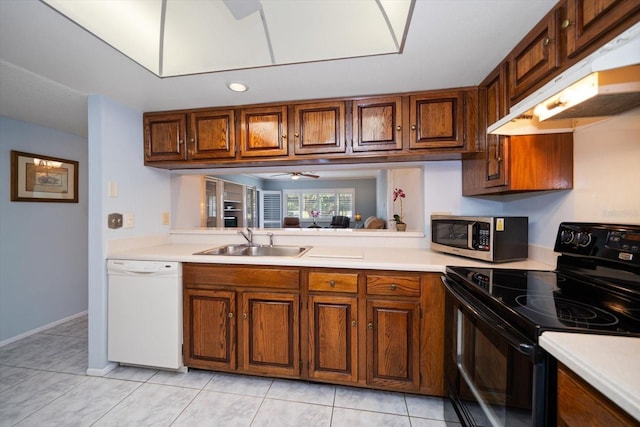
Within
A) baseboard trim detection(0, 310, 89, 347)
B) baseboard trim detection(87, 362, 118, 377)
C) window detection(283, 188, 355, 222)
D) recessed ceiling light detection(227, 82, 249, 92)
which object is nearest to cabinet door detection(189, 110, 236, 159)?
recessed ceiling light detection(227, 82, 249, 92)

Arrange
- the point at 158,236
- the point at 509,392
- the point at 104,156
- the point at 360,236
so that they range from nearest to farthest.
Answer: the point at 509,392 < the point at 104,156 < the point at 360,236 < the point at 158,236

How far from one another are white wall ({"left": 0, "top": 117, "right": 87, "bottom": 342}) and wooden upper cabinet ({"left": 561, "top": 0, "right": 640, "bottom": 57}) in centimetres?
391

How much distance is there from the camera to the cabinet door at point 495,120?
4.65ft

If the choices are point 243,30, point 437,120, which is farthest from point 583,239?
point 243,30

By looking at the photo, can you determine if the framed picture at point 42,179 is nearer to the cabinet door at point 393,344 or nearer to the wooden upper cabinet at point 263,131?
the wooden upper cabinet at point 263,131

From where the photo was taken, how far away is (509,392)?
85 cm

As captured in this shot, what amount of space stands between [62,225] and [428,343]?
11.9 ft

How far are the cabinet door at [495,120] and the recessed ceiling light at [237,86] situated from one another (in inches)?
60.1

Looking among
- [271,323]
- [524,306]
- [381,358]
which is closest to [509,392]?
[524,306]

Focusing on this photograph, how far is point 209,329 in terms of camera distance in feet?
5.82

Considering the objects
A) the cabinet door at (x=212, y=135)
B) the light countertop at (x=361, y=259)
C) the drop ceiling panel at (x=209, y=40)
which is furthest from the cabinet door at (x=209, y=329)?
the drop ceiling panel at (x=209, y=40)

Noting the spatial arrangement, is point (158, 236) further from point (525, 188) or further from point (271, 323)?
point (525, 188)

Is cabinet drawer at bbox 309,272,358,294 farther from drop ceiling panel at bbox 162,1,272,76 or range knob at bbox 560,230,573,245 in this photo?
drop ceiling panel at bbox 162,1,272,76

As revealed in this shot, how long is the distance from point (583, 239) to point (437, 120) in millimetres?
1023
